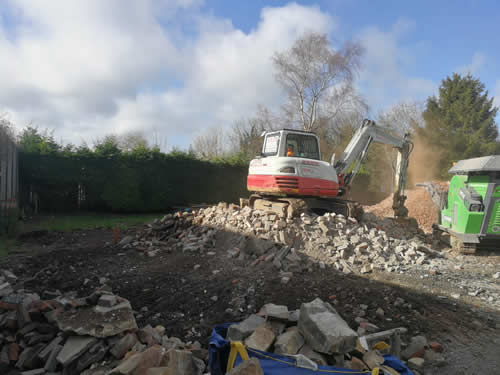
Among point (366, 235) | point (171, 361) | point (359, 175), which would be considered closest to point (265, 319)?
point (171, 361)

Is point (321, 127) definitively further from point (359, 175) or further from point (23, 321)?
point (23, 321)

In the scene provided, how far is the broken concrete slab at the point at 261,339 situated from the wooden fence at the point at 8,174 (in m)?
9.23

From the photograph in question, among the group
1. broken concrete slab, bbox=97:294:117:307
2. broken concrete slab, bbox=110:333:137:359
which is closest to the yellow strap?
broken concrete slab, bbox=110:333:137:359

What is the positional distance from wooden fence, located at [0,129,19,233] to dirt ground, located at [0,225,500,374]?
3728 mm

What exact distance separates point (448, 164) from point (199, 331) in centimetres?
2400

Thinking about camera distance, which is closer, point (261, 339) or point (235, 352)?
point (235, 352)

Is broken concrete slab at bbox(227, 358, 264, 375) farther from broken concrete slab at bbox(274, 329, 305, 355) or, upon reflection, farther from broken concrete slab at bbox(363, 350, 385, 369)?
broken concrete slab at bbox(363, 350, 385, 369)

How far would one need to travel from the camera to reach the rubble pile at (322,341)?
8.30 ft

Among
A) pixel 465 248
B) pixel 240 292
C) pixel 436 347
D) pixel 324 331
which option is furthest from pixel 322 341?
pixel 465 248

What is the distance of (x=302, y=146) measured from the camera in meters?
8.28

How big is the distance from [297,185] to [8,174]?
9.48 metres

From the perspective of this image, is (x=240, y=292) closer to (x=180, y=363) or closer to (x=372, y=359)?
(x=180, y=363)

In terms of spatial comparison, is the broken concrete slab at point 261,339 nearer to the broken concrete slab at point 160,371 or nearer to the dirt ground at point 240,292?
the broken concrete slab at point 160,371

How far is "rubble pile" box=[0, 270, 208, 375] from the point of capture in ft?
8.77
